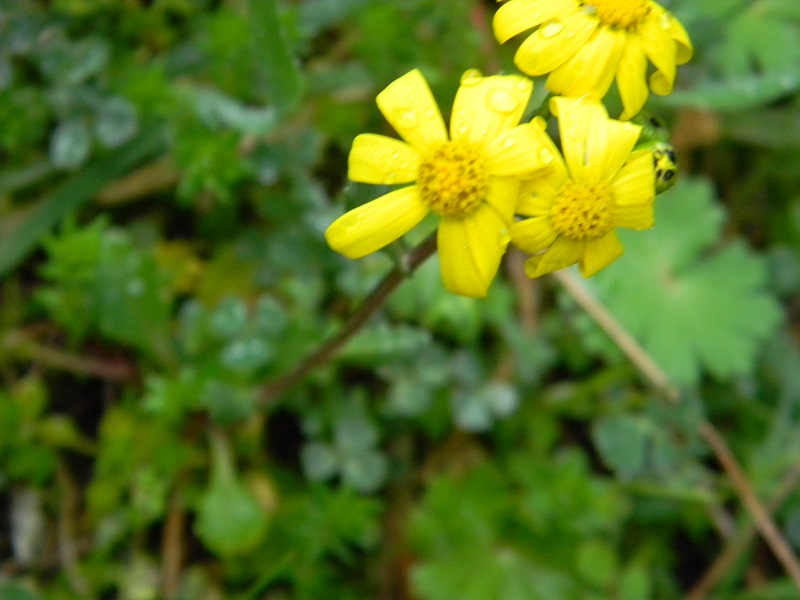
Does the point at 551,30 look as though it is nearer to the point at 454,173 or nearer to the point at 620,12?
the point at 620,12

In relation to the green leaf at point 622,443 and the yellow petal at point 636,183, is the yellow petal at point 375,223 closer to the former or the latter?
the yellow petal at point 636,183

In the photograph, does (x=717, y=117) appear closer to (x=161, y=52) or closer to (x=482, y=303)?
(x=482, y=303)

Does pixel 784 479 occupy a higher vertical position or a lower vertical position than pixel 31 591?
lower

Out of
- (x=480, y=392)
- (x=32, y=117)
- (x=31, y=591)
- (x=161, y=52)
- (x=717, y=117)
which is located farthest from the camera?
(x=717, y=117)

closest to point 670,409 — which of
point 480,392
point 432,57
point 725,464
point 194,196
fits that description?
point 725,464

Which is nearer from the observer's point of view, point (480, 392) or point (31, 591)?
point (31, 591)

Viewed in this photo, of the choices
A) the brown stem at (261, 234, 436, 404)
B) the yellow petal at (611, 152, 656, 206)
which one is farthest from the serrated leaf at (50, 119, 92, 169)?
the yellow petal at (611, 152, 656, 206)
